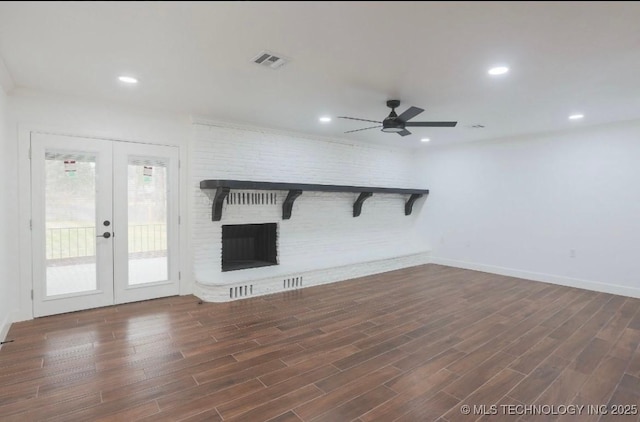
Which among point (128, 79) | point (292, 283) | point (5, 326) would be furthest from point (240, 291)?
point (128, 79)

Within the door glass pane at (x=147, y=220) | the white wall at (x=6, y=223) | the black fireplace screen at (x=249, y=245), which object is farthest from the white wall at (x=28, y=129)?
the black fireplace screen at (x=249, y=245)

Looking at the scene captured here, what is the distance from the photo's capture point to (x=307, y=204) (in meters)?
5.87

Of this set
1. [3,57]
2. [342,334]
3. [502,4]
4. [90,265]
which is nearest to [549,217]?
[342,334]

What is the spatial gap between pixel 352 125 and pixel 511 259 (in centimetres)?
372

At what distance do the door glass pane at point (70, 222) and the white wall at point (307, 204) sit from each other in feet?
3.93

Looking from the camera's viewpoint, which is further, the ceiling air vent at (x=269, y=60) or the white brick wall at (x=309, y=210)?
the white brick wall at (x=309, y=210)

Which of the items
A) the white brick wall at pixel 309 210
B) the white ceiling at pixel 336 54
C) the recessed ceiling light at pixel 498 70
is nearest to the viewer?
the white ceiling at pixel 336 54

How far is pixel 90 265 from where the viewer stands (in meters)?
4.09

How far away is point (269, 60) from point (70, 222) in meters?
3.01

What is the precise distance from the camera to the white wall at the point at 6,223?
131 inches

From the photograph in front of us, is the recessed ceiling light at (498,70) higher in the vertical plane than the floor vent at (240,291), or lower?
higher

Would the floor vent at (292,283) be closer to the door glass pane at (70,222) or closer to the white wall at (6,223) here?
the door glass pane at (70,222)

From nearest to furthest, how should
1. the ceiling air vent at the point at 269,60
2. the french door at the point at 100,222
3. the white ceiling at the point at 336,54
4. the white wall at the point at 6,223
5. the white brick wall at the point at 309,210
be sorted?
the white ceiling at the point at 336,54 → the ceiling air vent at the point at 269,60 → the white wall at the point at 6,223 → the french door at the point at 100,222 → the white brick wall at the point at 309,210

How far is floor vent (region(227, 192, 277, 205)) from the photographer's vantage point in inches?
198
